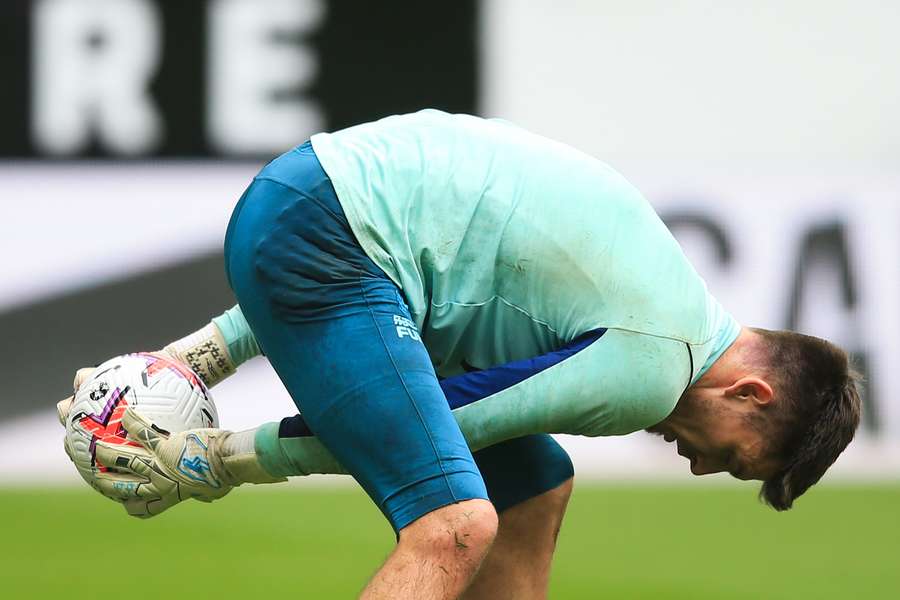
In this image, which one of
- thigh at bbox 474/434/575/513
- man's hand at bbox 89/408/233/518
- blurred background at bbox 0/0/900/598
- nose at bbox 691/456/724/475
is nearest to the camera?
man's hand at bbox 89/408/233/518

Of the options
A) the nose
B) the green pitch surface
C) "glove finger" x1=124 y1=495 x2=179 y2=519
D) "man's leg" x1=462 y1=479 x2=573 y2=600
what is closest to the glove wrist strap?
"glove finger" x1=124 y1=495 x2=179 y2=519

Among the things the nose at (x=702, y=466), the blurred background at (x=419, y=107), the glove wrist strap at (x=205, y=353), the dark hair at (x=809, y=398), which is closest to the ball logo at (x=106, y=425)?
the glove wrist strap at (x=205, y=353)

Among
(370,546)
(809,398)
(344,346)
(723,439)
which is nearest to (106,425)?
(344,346)

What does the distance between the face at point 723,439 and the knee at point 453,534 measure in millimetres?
657

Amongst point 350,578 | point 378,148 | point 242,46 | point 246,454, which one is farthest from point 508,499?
point 242,46

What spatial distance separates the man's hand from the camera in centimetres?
296

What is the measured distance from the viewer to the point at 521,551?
3359 millimetres

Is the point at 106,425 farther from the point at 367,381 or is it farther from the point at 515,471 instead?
the point at 515,471

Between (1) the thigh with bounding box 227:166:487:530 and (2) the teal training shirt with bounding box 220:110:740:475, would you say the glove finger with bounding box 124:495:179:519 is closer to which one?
(2) the teal training shirt with bounding box 220:110:740:475

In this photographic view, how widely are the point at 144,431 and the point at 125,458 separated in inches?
2.7

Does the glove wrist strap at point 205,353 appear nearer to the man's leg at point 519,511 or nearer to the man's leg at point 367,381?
the man's leg at point 367,381

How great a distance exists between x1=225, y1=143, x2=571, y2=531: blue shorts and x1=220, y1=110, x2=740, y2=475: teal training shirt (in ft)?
0.24

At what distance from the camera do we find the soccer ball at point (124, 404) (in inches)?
118

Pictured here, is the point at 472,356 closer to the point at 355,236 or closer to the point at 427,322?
the point at 427,322
